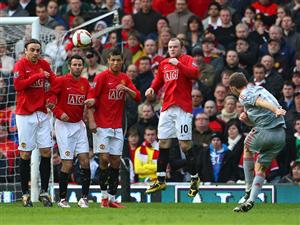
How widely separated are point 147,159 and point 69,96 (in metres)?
4.08

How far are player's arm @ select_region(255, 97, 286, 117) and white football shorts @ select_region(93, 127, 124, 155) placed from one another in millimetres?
3085

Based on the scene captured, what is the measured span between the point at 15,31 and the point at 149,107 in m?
3.10

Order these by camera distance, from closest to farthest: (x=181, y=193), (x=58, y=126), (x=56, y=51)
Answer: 1. (x=58, y=126)
2. (x=181, y=193)
3. (x=56, y=51)

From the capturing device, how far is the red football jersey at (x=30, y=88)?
17969 mm

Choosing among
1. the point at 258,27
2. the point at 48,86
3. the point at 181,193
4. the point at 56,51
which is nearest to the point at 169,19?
the point at 258,27

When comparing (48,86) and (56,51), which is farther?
(56,51)

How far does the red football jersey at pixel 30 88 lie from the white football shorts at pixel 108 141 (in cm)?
96

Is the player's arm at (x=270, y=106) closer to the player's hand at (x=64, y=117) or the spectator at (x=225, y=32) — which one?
the player's hand at (x=64, y=117)

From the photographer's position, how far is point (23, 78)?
18.0 m

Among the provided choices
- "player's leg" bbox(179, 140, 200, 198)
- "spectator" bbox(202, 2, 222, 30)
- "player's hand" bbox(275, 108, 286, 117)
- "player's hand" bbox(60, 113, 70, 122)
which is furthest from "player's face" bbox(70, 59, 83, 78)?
"spectator" bbox(202, 2, 222, 30)

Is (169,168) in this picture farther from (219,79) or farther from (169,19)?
(169,19)

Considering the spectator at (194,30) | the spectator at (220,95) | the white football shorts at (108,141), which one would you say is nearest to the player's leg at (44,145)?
the white football shorts at (108,141)

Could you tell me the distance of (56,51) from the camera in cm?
2273

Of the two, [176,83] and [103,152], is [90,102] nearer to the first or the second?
[103,152]
